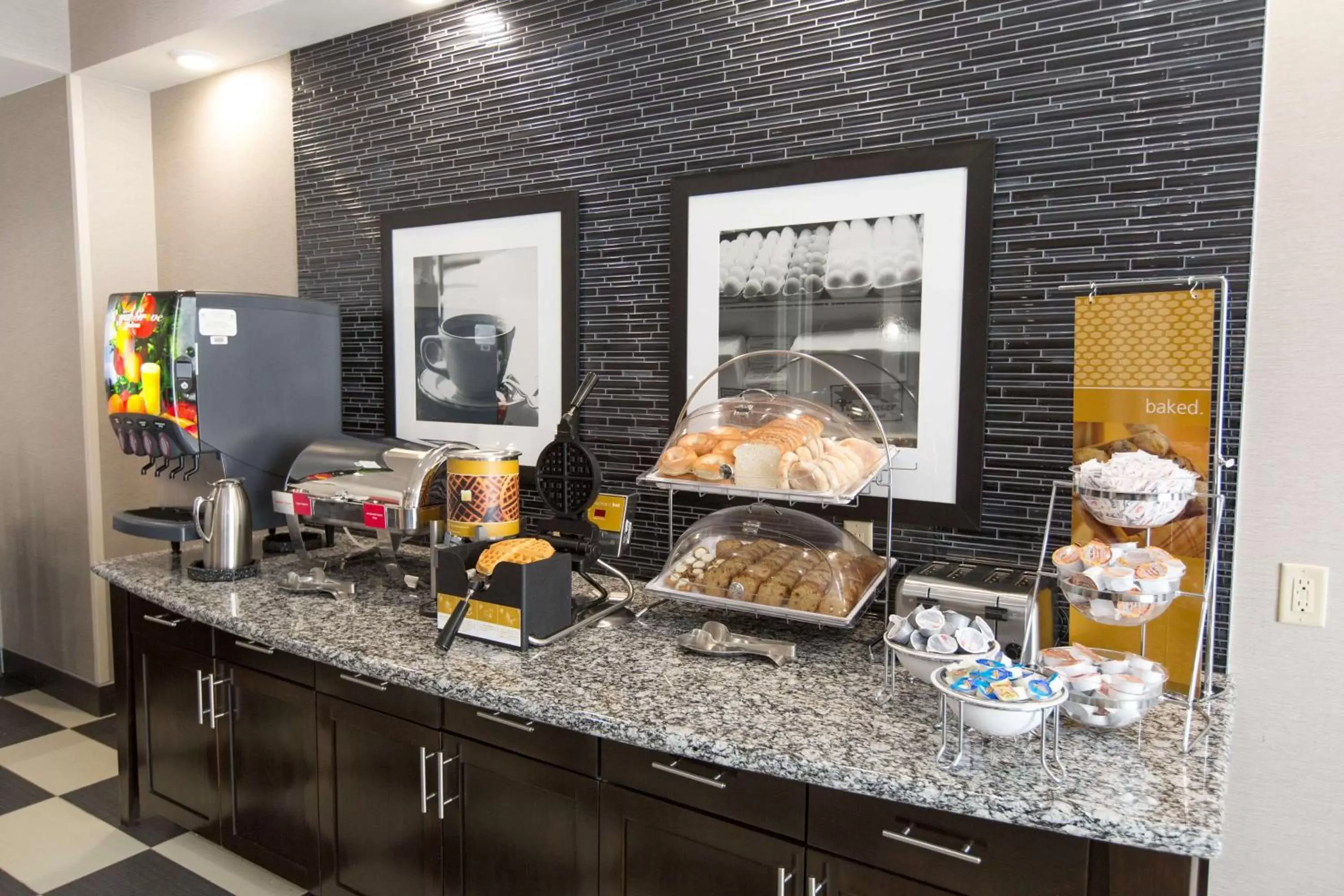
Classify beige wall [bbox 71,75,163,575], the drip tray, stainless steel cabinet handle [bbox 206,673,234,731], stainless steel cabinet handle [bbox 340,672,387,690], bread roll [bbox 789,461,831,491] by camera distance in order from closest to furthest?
bread roll [bbox 789,461,831,491], stainless steel cabinet handle [bbox 340,672,387,690], stainless steel cabinet handle [bbox 206,673,234,731], the drip tray, beige wall [bbox 71,75,163,575]

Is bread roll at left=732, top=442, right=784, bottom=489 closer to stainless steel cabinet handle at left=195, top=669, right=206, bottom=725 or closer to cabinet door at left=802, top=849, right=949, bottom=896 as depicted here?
cabinet door at left=802, top=849, right=949, bottom=896

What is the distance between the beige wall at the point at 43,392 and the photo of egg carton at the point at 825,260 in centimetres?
289

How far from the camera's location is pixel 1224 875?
174cm

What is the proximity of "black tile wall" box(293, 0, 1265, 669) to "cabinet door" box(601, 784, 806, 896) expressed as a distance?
0.86 metres

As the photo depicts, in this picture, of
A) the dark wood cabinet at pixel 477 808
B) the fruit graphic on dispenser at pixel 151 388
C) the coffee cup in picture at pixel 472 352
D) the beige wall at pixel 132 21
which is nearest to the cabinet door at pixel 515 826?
the dark wood cabinet at pixel 477 808

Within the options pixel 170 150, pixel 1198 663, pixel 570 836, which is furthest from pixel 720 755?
pixel 170 150

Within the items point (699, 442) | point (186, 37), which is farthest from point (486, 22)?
point (699, 442)

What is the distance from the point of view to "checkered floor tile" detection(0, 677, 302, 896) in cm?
242

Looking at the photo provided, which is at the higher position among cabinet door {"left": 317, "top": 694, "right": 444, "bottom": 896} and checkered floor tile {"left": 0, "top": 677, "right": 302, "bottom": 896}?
cabinet door {"left": 317, "top": 694, "right": 444, "bottom": 896}

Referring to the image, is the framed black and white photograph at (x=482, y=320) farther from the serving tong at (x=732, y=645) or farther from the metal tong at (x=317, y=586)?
the serving tong at (x=732, y=645)

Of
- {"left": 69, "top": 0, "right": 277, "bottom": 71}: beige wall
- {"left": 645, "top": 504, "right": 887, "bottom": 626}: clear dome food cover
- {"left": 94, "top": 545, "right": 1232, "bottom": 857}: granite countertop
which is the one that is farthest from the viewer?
{"left": 69, "top": 0, "right": 277, "bottom": 71}: beige wall

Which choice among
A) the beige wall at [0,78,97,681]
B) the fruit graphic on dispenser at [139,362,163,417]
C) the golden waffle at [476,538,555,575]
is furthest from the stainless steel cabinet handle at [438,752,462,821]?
the beige wall at [0,78,97,681]

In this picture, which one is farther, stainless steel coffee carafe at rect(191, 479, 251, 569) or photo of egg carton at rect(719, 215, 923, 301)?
stainless steel coffee carafe at rect(191, 479, 251, 569)

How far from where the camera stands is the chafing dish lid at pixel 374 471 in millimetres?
2305
